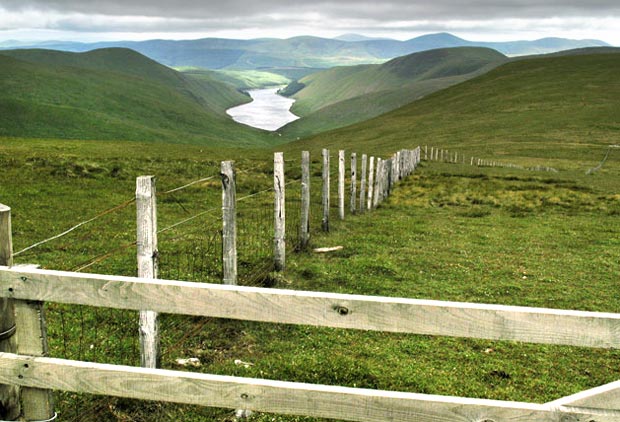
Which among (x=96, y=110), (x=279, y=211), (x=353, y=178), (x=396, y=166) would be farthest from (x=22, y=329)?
(x=96, y=110)

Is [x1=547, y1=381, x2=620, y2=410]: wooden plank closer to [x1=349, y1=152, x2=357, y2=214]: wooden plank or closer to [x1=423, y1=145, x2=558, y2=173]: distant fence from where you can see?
[x1=349, y1=152, x2=357, y2=214]: wooden plank

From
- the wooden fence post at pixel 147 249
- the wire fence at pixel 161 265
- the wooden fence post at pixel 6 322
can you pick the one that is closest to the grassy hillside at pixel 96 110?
the wire fence at pixel 161 265

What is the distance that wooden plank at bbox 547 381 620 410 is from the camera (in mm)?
3885

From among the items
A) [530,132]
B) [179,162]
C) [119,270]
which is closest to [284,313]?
[119,270]

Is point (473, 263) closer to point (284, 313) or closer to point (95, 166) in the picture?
point (284, 313)

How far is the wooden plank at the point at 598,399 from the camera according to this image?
12.7 ft

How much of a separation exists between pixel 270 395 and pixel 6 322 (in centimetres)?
232

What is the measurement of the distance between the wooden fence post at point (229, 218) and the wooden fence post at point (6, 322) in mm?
5099

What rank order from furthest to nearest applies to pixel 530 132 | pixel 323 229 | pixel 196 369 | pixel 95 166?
pixel 530 132, pixel 95 166, pixel 323 229, pixel 196 369

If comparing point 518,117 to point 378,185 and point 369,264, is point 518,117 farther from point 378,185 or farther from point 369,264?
point 369,264

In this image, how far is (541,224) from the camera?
72.9 feet

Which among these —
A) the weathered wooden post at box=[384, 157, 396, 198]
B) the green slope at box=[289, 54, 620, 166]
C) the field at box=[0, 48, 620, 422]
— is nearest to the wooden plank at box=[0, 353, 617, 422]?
the field at box=[0, 48, 620, 422]

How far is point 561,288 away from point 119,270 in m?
10.8

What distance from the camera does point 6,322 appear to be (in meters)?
4.64
